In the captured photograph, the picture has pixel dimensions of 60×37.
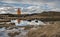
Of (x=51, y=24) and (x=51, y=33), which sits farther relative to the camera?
(x=51, y=24)

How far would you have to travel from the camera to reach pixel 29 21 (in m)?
3.10

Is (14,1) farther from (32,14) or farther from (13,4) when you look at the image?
(32,14)

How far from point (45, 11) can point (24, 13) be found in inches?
17.4

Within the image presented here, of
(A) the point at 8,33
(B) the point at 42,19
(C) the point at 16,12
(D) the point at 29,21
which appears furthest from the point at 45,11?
(A) the point at 8,33

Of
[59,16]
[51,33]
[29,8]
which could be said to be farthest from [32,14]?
[51,33]

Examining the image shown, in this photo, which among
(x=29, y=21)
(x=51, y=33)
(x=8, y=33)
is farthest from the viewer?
(x=29, y=21)

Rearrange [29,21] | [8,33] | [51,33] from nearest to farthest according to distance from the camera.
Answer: [51,33] → [8,33] → [29,21]

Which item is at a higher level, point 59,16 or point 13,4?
point 13,4

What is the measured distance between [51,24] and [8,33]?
0.85 m

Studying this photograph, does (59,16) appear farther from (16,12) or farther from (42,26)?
(16,12)

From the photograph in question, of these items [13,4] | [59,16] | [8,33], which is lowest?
[8,33]

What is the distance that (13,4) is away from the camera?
3.21m

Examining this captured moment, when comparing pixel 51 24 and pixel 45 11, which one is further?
pixel 45 11

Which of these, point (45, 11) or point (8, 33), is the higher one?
point (45, 11)
